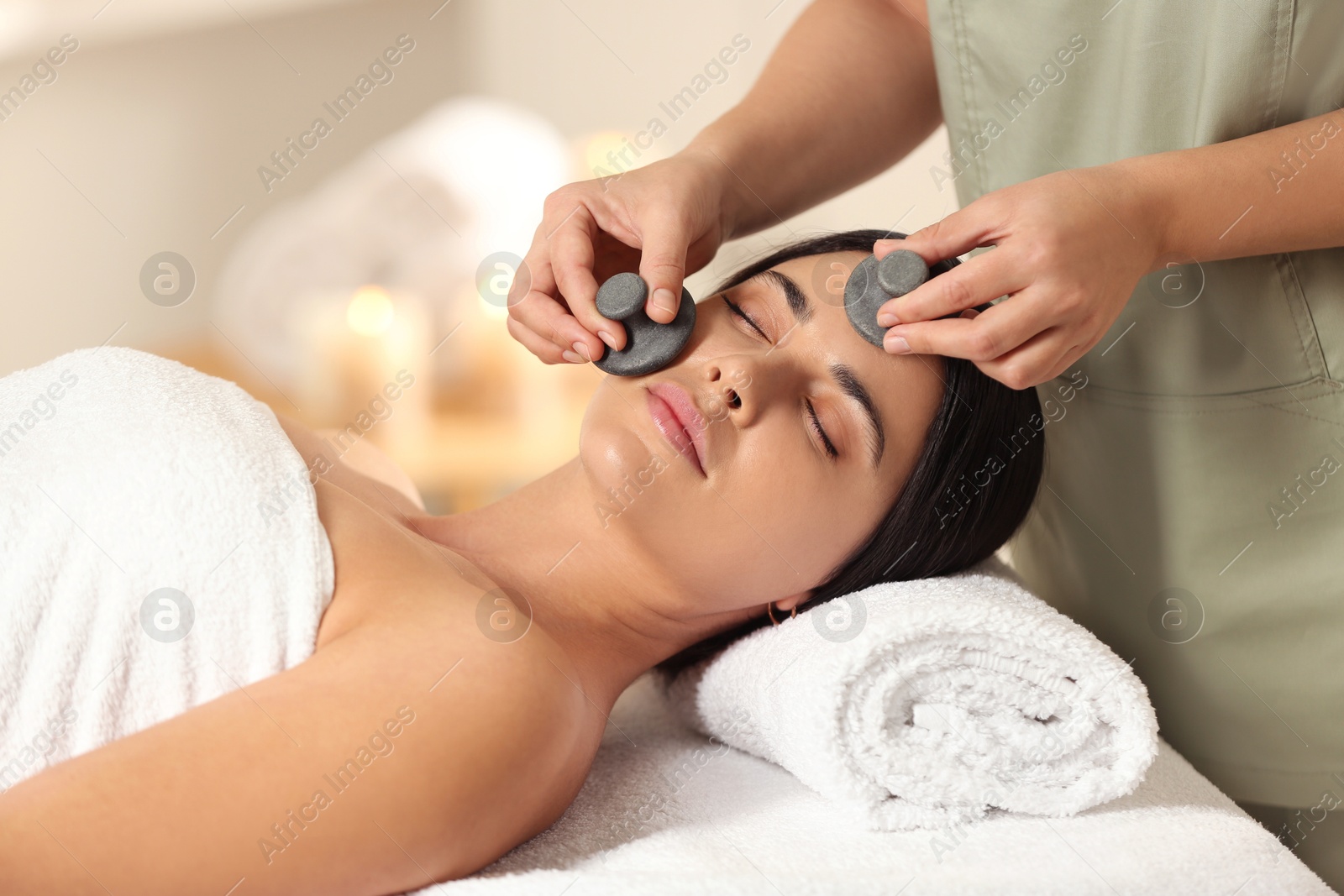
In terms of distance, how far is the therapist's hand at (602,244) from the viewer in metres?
1.04

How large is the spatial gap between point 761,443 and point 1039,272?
363mm

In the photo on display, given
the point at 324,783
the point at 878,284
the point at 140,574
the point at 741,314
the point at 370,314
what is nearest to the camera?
the point at 324,783

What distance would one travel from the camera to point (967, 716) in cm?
92

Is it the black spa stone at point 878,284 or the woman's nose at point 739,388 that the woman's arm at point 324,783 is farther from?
the black spa stone at point 878,284

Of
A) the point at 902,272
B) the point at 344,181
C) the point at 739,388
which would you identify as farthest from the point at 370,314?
the point at 902,272

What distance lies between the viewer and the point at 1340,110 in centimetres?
89

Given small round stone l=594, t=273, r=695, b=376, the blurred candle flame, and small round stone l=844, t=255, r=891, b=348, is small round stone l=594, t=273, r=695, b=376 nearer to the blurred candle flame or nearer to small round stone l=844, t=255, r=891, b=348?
small round stone l=844, t=255, r=891, b=348

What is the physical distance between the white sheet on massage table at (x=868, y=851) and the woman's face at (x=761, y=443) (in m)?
0.25

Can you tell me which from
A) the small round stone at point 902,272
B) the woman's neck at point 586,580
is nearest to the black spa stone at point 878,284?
the small round stone at point 902,272

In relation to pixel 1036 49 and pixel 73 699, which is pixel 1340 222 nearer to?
pixel 1036 49

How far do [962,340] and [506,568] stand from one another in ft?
1.97

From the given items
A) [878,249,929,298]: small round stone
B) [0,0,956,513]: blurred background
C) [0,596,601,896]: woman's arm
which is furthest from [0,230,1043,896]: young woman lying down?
[0,0,956,513]: blurred background

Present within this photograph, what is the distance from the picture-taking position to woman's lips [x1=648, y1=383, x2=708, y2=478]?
1.06 m

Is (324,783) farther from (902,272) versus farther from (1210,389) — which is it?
(1210,389)
